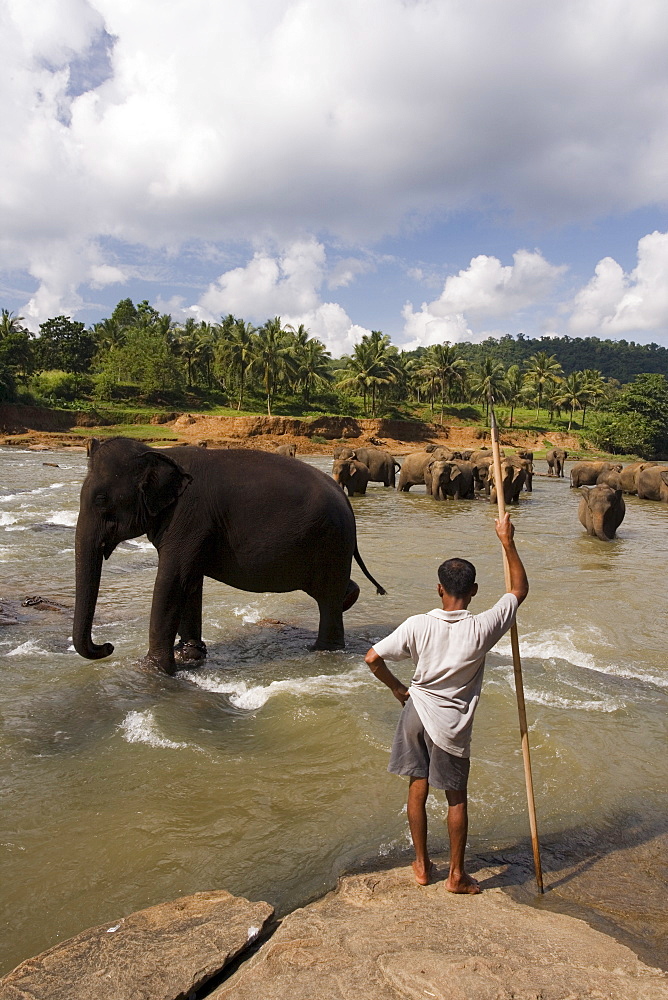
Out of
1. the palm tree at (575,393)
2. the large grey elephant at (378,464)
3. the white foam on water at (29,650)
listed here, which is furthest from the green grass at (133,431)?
the white foam on water at (29,650)

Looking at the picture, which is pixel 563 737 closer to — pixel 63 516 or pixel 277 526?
pixel 277 526

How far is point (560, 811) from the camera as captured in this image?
410 centimetres

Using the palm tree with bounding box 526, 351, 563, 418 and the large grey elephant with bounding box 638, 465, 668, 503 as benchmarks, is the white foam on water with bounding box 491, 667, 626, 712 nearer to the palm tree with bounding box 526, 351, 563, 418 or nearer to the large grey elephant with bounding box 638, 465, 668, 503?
the large grey elephant with bounding box 638, 465, 668, 503

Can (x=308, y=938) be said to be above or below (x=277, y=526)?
below

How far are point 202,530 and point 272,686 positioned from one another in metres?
1.50

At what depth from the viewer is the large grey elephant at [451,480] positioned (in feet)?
80.1

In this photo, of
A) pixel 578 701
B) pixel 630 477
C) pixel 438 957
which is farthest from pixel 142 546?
pixel 630 477

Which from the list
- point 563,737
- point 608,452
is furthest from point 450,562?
point 608,452

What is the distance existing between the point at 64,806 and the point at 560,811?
115 inches

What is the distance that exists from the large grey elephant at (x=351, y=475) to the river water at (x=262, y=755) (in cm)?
1517

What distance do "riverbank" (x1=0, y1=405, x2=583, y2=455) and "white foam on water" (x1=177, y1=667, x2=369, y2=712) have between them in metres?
45.1

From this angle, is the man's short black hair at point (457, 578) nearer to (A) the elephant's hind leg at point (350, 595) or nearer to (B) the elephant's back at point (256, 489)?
(B) the elephant's back at point (256, 489)

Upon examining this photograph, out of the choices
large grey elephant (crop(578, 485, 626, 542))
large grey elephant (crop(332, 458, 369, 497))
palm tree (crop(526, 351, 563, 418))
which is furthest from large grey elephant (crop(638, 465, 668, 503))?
palm tree (crop(526, 351, 563, 418))

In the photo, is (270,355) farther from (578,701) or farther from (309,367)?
(578,701)
